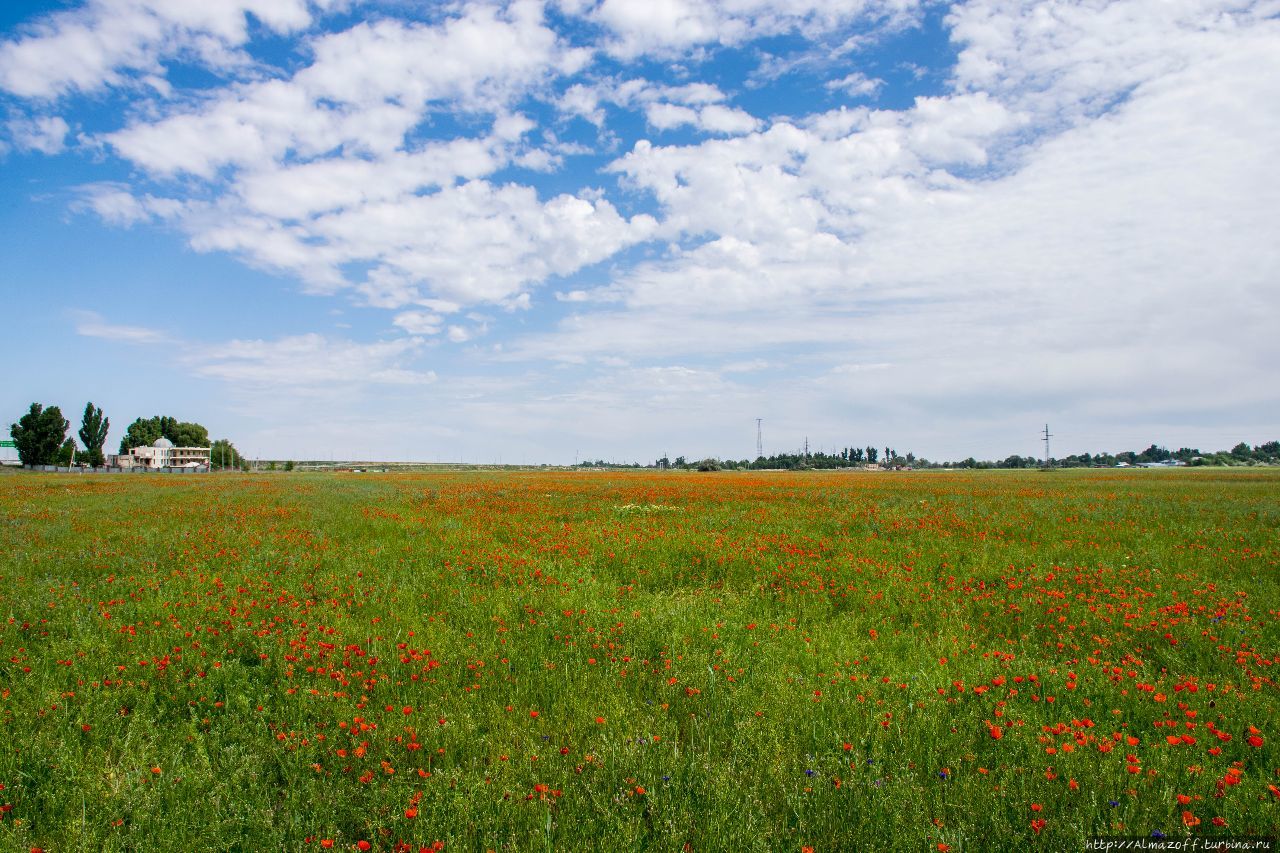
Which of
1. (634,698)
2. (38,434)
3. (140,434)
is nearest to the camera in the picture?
(634,698)

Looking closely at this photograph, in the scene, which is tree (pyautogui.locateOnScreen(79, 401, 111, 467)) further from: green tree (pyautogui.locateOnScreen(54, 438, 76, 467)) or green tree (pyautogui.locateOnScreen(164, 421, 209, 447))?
green tree (pyautogui.locateOnScreen(164, 421, 209, 447))

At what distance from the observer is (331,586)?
913 centimetres

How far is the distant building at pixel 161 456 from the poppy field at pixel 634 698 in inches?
6643

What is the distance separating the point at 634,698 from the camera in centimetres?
564

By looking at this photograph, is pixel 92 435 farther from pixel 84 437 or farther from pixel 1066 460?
pixel 1066 460

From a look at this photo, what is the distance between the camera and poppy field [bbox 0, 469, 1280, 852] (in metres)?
3.92

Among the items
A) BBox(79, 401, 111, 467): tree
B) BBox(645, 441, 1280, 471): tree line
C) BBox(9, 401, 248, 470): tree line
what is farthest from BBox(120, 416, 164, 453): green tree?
BBox(645, 441, 1280, 471): tree line

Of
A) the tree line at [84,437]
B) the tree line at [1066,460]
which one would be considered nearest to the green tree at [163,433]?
the tree line at [84,437]

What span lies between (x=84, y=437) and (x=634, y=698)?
15773 cm

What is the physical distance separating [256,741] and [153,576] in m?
6.60

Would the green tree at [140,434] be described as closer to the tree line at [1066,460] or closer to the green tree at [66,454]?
the green tree at [66,454]

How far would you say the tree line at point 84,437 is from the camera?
104 metres

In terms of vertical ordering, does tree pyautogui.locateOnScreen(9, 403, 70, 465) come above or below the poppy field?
above

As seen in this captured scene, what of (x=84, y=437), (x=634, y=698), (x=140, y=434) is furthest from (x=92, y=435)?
(x=634, y=698)
